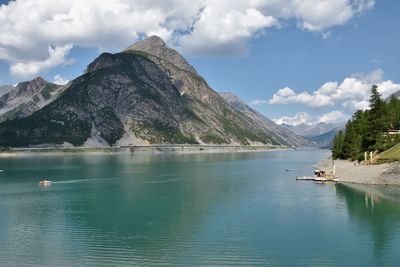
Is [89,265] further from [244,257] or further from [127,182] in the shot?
[127,182]

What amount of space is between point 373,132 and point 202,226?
344 feet

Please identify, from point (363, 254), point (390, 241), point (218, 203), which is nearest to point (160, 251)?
point (363, 254)

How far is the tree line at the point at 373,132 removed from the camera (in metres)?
145

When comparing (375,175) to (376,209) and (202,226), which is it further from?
(202,226)

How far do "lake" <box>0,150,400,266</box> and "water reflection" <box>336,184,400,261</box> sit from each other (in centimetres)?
15

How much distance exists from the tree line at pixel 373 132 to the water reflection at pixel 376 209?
32.5 metres

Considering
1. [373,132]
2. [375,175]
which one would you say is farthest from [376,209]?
[373,132]

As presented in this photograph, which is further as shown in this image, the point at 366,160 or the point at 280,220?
the point at 366,160

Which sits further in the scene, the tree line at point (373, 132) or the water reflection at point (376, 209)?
the tree line at point (373, 132)

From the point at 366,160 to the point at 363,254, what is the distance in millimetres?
87563

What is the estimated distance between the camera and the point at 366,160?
13500 cm

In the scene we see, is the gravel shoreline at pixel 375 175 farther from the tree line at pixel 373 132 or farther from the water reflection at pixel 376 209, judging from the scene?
the tree line at pixel 373 132

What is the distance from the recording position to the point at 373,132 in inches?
6107

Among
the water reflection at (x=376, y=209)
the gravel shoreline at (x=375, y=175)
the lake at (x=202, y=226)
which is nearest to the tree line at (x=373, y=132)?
the gravel shoreline at (x=375, y=175)
